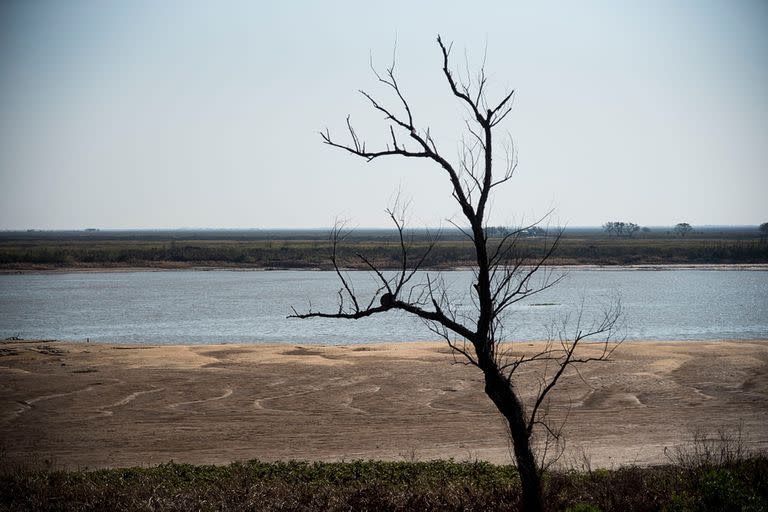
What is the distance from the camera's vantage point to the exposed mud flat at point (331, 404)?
53.8 feet

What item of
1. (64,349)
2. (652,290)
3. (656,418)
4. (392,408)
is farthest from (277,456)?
(652,290)

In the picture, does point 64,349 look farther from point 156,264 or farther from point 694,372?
point 156,264

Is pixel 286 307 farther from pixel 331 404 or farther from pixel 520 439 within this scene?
pixel 520 439

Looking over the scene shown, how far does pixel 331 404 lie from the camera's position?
20.8 m

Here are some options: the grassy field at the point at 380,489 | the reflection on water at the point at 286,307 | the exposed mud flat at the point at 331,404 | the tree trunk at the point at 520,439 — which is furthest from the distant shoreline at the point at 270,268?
the tree trunk at the point at 520,439

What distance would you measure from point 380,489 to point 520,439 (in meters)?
3.21

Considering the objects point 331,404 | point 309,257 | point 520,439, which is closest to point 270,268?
point 309,257

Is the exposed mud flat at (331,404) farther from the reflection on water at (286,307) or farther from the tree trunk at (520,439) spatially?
the reflection on water at (286,307)

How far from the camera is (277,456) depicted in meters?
15.8

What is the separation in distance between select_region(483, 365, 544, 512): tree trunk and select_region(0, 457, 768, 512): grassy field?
640 mm

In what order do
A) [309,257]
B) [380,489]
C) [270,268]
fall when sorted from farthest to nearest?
1. [309,257]
2. [270,268]
3. [380,489]

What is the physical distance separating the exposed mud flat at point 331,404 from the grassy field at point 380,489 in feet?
9.31

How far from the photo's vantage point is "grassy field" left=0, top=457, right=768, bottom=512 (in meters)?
9.83

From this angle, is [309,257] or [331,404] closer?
[331,404]
